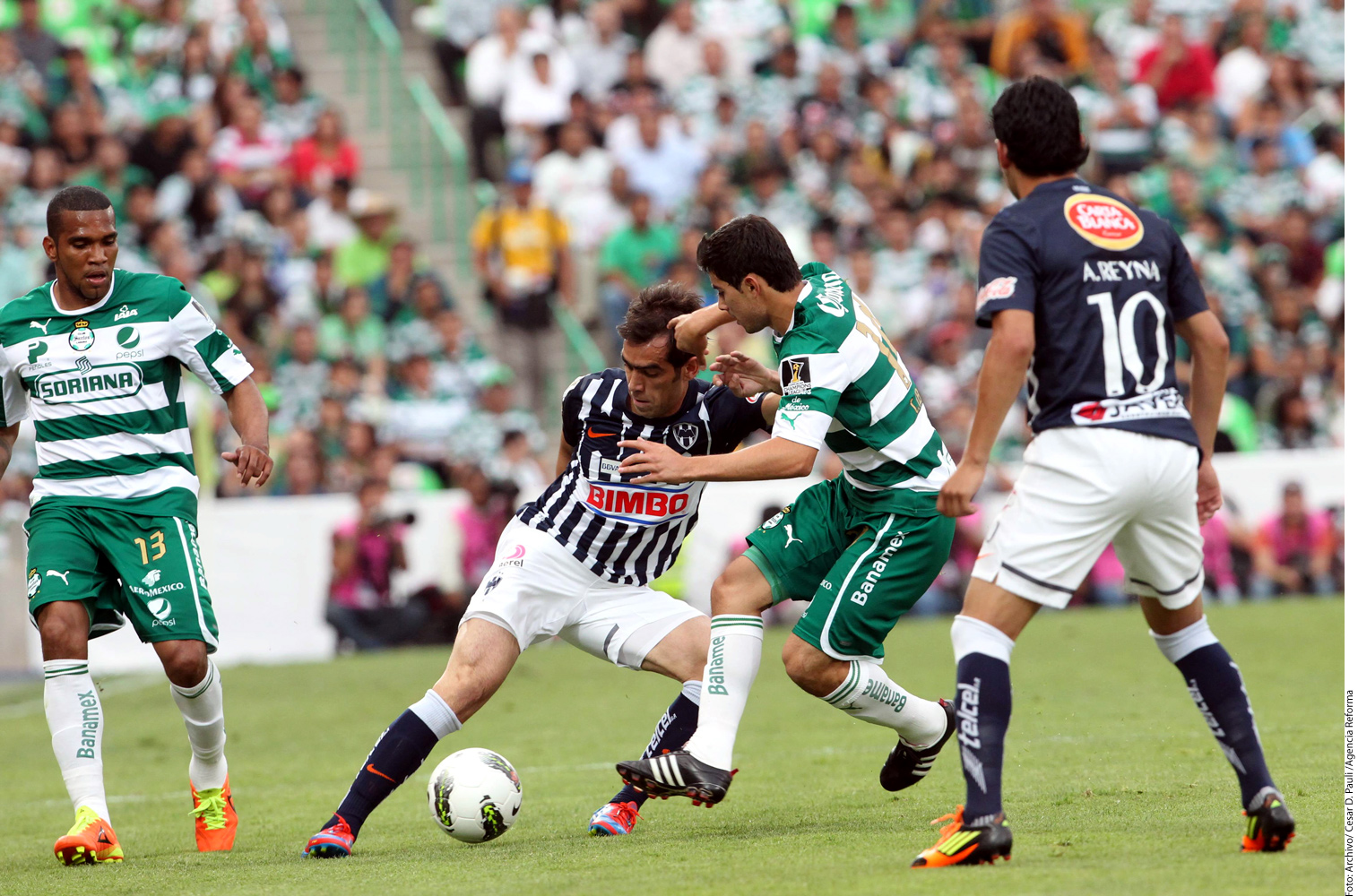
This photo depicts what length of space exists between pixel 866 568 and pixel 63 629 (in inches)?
117

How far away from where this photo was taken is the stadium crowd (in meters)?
16.6

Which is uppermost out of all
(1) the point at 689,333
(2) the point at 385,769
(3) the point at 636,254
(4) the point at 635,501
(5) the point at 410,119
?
(5) the point at 410,119

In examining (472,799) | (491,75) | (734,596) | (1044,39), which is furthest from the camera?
(1044,39)

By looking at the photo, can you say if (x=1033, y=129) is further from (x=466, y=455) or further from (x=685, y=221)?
(x=685, y=221)

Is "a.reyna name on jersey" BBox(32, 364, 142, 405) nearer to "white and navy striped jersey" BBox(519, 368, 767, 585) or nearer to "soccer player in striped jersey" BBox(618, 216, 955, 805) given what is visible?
"white and navy striped jersey" BBox(519, 368, 767, 585)

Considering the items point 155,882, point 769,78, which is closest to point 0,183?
point 769,78

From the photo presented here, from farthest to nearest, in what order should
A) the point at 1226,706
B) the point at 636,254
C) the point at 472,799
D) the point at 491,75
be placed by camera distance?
1. the point at 491,75
2. the point at 636,254
3. the point at 472,799
4. the point at 1226,706

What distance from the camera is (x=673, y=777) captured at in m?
5.43

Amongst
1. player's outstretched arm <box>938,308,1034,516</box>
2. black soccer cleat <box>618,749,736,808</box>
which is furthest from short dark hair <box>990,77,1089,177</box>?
black soccer cleat <box>618,749,736,808</box>

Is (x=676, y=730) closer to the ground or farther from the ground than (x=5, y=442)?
closer to the ground

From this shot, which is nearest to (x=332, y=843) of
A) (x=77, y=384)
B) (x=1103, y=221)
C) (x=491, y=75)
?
(x=77, y=384)

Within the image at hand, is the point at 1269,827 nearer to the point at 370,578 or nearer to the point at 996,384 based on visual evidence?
the point at 996,384

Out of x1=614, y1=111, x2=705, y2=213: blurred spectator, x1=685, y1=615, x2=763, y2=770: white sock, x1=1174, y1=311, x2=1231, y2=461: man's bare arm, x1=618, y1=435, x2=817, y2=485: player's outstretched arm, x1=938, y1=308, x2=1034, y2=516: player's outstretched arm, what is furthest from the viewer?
x1=614, y1=111, x2=705, y2=213: blurred spectator

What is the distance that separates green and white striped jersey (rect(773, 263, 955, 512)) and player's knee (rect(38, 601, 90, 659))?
108 inches
